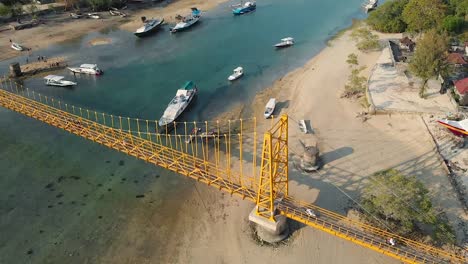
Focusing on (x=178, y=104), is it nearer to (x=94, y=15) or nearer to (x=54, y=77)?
(x=54, y=77)

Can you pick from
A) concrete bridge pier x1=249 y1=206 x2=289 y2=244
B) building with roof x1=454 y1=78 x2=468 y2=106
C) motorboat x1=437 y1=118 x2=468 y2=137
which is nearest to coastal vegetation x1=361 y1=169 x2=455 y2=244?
concrete bridge pier x1=249 y1=206 x2=289 y2=244

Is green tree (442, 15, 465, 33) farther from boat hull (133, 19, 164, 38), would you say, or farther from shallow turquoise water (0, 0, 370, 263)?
boat hull (133, 19, 164, 38)

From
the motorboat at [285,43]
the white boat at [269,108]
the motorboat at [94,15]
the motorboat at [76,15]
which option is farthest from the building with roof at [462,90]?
the motorboat at [76,15]

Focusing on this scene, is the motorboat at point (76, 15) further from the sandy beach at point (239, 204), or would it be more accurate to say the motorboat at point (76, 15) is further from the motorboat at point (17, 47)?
the sandy beach at point (239, 204)

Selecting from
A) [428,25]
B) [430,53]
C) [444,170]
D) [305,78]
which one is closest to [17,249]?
[444,170]

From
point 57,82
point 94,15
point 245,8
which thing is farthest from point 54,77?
point 245,8

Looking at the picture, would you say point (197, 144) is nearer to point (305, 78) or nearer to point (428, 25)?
point (305, 78)
